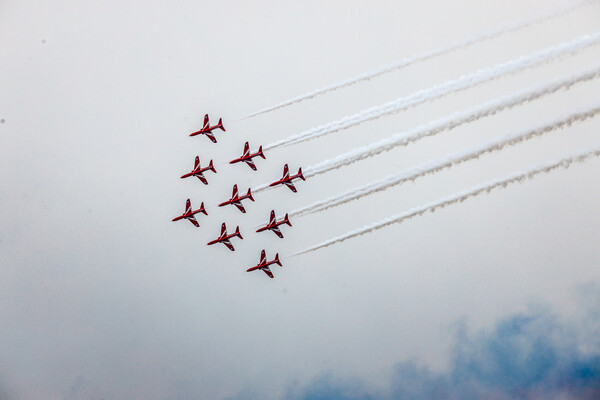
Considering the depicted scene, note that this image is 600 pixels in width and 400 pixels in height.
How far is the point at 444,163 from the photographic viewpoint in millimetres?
20219

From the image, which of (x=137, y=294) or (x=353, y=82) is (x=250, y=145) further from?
(x=137, y=294)

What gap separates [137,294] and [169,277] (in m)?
2.22

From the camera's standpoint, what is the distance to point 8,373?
1122 inches

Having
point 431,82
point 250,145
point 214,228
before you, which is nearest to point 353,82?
point 431,82

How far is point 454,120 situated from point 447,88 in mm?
2022

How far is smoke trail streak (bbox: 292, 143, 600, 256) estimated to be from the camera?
1909cm

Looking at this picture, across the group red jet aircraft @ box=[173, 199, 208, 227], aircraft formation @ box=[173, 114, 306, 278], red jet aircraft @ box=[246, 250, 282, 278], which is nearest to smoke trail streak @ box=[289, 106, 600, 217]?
aircraft formation @ box=[173, 114, 306, 278]

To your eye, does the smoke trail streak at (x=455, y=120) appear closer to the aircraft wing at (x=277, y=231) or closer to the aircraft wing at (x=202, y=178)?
the aircraft wing at (x=277, y=231)

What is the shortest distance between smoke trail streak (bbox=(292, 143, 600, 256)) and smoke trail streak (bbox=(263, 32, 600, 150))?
4.20 meters

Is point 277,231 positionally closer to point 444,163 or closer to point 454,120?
point 444,163

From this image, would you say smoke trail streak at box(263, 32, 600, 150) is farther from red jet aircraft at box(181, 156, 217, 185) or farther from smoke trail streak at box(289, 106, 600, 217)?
red jet aircraft at box(181, 156, 217, 185)

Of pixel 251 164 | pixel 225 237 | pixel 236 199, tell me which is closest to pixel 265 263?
pixel 225 237

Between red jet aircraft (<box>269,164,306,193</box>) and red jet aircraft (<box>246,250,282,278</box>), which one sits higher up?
red jet aircraft (<box>269,164,306,193</box>)

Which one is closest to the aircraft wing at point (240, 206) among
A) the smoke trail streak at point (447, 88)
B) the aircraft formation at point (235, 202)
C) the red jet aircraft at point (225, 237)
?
the aircraft formation at point (235, 202)
